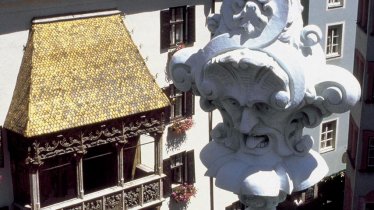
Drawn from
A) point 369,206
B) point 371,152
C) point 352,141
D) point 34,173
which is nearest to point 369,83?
point 371,152

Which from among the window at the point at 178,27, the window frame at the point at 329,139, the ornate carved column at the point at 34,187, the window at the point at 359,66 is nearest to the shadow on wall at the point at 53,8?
the window at the point at 178,27

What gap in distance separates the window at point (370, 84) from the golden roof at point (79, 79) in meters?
8.19

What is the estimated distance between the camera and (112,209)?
875 inches

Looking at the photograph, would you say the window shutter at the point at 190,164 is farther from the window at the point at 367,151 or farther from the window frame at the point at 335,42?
the window frame at the point at 335,42

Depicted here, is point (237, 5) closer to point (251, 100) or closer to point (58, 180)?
point (251, 100)

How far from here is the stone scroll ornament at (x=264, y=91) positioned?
3.50 metres

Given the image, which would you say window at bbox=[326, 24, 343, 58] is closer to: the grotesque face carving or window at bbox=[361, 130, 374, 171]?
window at bbox=[361, 130, 374, 171]

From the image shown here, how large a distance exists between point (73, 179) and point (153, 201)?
2935mm

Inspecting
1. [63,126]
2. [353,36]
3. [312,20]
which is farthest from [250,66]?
[353,36]

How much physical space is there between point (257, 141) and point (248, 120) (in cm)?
15

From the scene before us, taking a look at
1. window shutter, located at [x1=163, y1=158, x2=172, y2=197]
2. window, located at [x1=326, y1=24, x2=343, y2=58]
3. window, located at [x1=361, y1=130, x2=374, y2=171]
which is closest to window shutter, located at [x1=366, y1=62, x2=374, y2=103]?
window, located at [x1=361, y1=130, x2=374, y2=171]

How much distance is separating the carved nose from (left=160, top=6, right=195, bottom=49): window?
803 inches

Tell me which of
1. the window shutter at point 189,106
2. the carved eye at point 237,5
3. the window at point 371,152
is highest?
the carved eye at point 237,5

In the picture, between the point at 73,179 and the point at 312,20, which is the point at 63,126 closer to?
the point at 73,179
